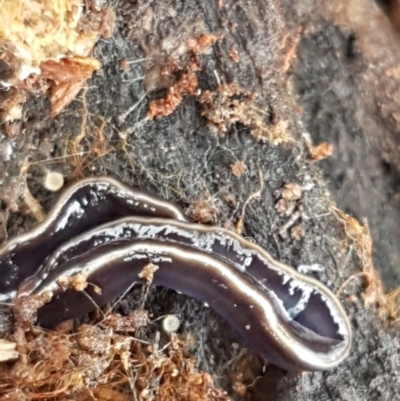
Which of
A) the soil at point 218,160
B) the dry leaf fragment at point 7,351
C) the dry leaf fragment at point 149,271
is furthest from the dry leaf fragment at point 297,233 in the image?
the dry leaf fragment at point 7,351

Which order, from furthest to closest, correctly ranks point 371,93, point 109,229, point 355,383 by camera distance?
point 371,93 → point 355,383 → point 109,229

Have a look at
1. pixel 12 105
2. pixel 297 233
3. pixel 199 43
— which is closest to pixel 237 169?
pixel 297 233

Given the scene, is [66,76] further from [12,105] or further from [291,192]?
[291,192]

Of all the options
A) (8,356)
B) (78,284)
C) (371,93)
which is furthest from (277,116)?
(8,356)

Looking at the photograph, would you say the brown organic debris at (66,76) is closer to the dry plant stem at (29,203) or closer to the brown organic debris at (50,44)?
the brown organic debris at (50,44)

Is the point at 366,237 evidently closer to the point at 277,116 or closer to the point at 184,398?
the point at 277,116
